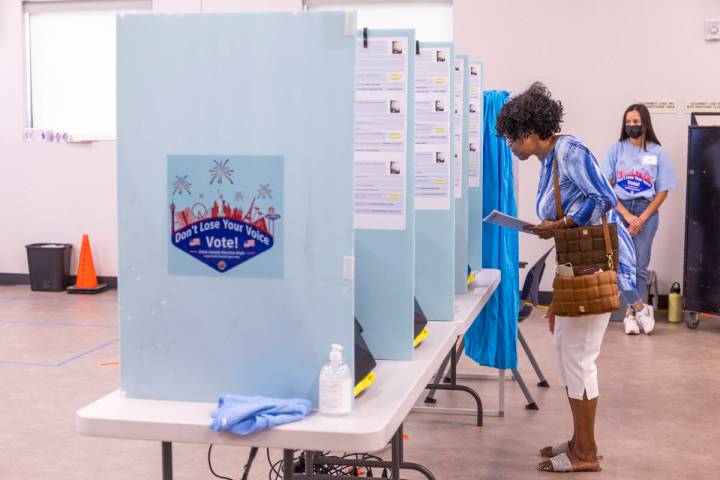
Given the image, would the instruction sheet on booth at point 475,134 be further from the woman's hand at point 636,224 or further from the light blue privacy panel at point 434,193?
the woman's hand at point 636,224

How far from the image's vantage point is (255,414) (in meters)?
1.74

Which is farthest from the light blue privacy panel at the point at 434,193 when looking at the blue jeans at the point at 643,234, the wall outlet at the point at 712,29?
the wall outlet at the point at 712,29

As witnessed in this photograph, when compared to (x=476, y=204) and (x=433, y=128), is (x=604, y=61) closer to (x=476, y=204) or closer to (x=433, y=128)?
(x=476, y=204)

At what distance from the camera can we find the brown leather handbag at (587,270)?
3.13 m

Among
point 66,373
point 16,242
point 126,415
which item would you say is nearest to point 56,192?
point 16,242

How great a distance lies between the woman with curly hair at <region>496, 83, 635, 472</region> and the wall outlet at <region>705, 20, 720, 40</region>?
13.1 ft

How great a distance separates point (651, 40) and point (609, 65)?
346 millimetres

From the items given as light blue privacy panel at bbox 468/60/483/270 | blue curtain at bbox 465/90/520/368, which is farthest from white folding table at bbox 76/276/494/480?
blue curtain at bbox 465/90/520/368

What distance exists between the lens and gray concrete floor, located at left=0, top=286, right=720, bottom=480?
3.54 meters

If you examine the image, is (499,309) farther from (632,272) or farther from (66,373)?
(66,373)

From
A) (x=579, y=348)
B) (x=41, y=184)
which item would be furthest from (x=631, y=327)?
(x=41, y=184)

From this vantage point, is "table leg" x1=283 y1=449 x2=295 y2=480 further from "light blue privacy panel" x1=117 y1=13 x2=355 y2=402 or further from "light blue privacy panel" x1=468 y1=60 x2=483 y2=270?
"light blue privacy panel" x1=468 y1=60 x2=483 y2=270

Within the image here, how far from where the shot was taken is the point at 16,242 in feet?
26.9

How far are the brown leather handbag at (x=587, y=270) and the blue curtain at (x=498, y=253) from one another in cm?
89
